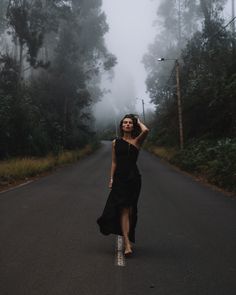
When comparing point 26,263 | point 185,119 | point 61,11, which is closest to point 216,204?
point 26,263

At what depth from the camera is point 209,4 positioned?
56.7 m

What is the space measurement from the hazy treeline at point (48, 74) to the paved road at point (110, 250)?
18983 millimetres

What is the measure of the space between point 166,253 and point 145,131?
1790 mm

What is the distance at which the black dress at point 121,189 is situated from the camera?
755cm

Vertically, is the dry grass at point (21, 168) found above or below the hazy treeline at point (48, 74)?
below

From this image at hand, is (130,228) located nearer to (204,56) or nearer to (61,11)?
(204,56)

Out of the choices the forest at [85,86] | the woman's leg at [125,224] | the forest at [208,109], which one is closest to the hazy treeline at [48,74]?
the forest at [85,86]

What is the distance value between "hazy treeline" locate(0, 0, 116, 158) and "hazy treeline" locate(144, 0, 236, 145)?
28.6ft

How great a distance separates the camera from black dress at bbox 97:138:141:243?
24.8 feet

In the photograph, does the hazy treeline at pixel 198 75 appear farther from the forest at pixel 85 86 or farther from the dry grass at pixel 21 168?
the dry grass at pixel 21 168

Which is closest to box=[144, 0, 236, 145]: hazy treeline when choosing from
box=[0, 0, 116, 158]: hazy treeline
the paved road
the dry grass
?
box=[0, 0, 116, 158]: hazy treeline

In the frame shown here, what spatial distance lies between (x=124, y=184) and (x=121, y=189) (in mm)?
84

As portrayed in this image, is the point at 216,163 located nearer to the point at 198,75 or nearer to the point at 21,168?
the point at 21,168

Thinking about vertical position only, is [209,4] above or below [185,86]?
above
